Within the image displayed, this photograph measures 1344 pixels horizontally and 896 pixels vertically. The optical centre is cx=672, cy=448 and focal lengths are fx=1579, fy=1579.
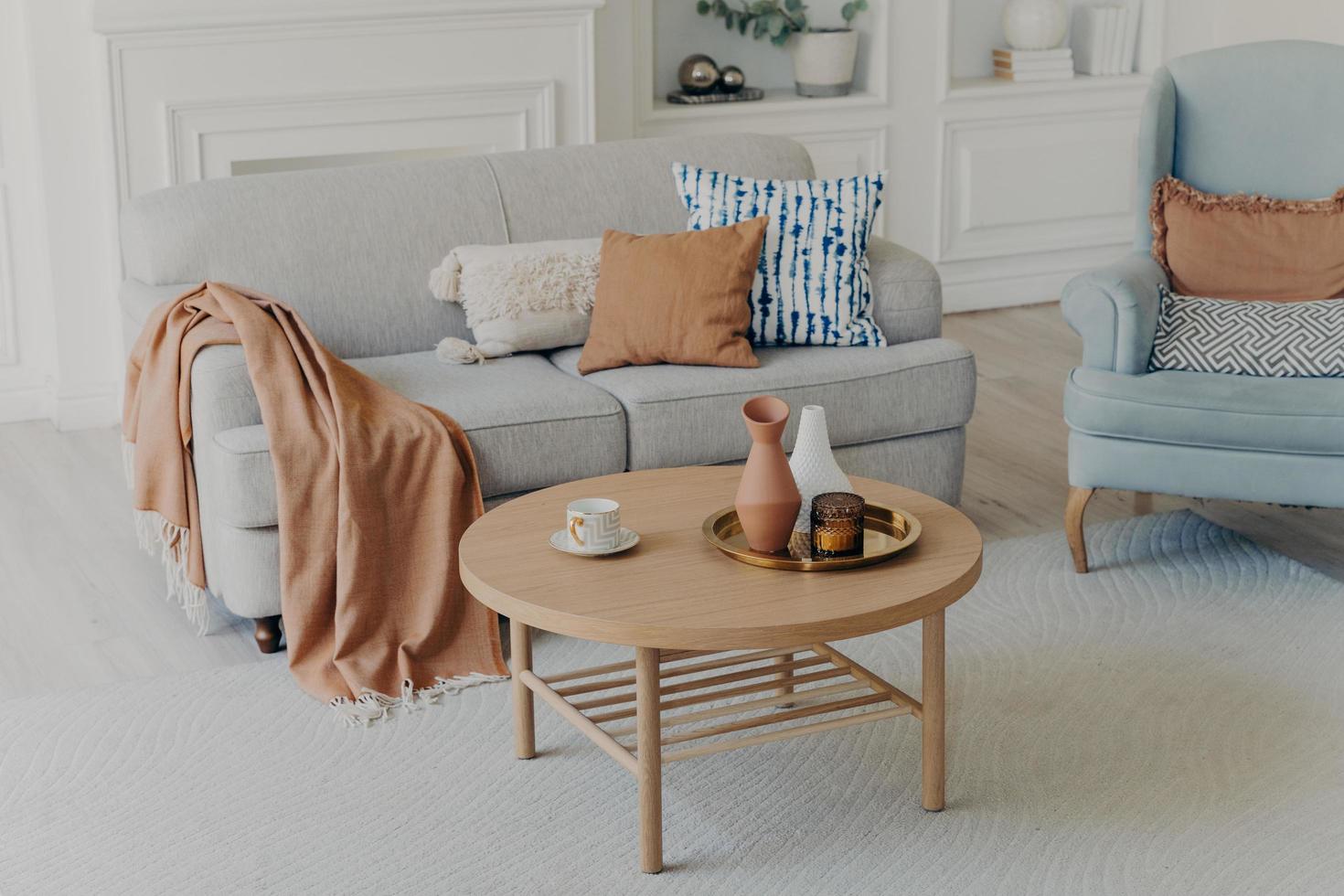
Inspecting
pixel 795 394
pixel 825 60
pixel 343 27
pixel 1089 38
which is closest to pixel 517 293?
pixel 795 394

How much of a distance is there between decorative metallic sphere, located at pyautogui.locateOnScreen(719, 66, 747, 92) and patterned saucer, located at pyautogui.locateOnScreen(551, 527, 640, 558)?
124 inches

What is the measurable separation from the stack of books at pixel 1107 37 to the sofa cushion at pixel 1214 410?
2.84m

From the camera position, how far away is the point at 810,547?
2312 millimetres

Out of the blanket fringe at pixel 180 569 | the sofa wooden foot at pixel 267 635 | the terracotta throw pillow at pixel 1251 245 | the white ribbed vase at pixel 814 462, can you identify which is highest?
the terracotta throw pillow at pixel 1251 245

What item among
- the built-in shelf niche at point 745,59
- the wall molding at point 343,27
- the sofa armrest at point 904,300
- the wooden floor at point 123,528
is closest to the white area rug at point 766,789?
the wooden floor at point 123,528

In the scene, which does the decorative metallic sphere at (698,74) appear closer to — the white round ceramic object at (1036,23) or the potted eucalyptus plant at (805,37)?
the potted eucalyptus plant at (805,37)

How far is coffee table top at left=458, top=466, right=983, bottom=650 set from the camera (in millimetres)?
2090

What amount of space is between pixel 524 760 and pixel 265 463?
726 millimetres

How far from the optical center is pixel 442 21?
4.53 m

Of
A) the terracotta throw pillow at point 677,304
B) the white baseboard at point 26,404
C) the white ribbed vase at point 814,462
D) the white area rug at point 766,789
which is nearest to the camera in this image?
the white area rug at point 766,789

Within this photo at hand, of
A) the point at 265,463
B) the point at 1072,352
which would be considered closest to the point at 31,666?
the point at 265,463

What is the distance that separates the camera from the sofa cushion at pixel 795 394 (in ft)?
10.4

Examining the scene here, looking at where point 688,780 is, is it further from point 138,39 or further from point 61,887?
point 138,39

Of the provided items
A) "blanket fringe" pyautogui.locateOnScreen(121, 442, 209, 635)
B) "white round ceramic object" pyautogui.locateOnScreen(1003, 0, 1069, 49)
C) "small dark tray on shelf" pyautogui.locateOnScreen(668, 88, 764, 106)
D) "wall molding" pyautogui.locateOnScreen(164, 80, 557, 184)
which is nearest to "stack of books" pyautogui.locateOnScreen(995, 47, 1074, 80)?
"white round ceramic object" pyautogui.locateOnScreen(1003, 0, 1069, 49)
